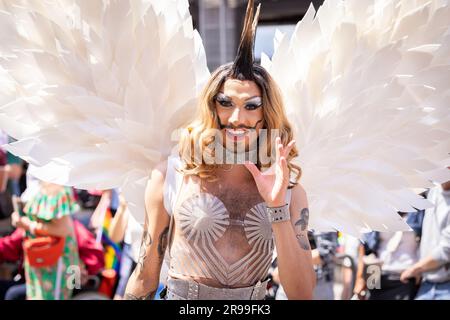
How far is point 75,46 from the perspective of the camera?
1.95 m

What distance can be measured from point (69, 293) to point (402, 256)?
1903 mm

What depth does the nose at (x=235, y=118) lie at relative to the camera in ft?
5.89

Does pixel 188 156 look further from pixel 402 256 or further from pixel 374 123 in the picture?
pixel 402 256

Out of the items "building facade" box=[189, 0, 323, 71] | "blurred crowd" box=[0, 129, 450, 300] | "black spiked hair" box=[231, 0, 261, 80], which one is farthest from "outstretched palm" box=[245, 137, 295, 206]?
"building facade" box=[189, 0, 323, 71]

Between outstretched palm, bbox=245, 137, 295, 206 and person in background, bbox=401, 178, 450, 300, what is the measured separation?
1.67 metres

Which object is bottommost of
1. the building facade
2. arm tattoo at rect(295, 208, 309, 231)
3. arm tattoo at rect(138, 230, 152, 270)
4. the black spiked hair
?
arm tattoo at rect(138, 230, 152, 270)

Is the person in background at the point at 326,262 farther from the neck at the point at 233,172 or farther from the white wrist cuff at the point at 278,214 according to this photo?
the white wrist cuff at the point at 278,214

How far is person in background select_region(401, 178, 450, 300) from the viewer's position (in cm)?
309

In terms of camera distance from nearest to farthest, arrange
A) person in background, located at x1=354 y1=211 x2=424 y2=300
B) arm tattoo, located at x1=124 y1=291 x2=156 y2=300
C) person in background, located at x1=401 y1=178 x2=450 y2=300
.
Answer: arm tattoo, located at x1=124 y1=291 x2=156 y2=300, person in background, located at x1=401 y1=178 x2=450 y2=300, person in background, located at x1=354 y1=211 x2=424 y2=300

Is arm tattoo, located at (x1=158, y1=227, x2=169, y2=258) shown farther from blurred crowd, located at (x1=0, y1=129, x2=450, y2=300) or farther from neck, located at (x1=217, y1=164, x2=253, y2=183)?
blurred crowd, located at (x1=0, y1=129, x2=450, y2=300)

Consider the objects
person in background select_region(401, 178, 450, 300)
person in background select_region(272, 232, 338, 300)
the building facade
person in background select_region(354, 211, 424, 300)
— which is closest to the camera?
person in background select_region(401, 178, 450, 300)

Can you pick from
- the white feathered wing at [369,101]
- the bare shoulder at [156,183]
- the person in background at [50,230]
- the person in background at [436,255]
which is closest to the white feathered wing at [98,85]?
the bare shoulder at [156,183]

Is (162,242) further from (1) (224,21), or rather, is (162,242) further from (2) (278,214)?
(1) (224,21)

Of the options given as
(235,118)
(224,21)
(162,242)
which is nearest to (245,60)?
(235,118)
